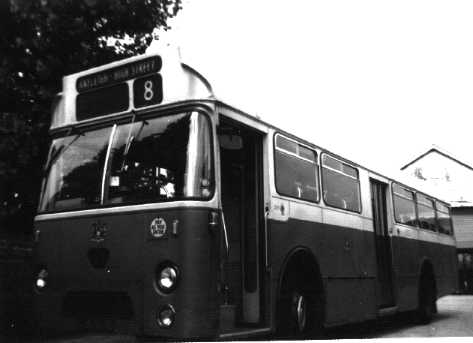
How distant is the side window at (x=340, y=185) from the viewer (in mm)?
7785

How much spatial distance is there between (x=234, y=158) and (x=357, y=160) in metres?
3.28

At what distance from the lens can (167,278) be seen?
4867 mm

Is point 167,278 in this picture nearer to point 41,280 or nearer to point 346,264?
point 41,280

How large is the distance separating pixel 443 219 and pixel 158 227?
10.5 m

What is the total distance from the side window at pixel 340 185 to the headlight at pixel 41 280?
150 inches

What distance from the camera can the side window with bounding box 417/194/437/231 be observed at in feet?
39.0

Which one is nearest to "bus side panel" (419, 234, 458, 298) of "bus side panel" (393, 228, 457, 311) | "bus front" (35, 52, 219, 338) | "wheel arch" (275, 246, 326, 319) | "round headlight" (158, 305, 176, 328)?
"bus side panel" (393, 228, 457, 311)

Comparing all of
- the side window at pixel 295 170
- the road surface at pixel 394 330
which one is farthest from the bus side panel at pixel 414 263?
the side window at pixel 295 170

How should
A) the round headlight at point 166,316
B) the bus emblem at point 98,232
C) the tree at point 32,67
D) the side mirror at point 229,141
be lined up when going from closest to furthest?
1. the round headlight at point 166,316
2. the bus emblem at point 98,232
3. the side mirror at point 229,141
4. the tree at point 32,67

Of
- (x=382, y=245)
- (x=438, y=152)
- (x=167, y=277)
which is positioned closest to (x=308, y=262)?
(x=167, y=277)

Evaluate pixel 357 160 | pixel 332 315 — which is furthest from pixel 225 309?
pixel 357 160

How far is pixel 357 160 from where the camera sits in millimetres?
8961

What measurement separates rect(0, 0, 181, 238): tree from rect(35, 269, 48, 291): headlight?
261 cm

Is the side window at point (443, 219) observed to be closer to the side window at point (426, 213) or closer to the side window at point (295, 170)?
the side window at point (426, 213)
